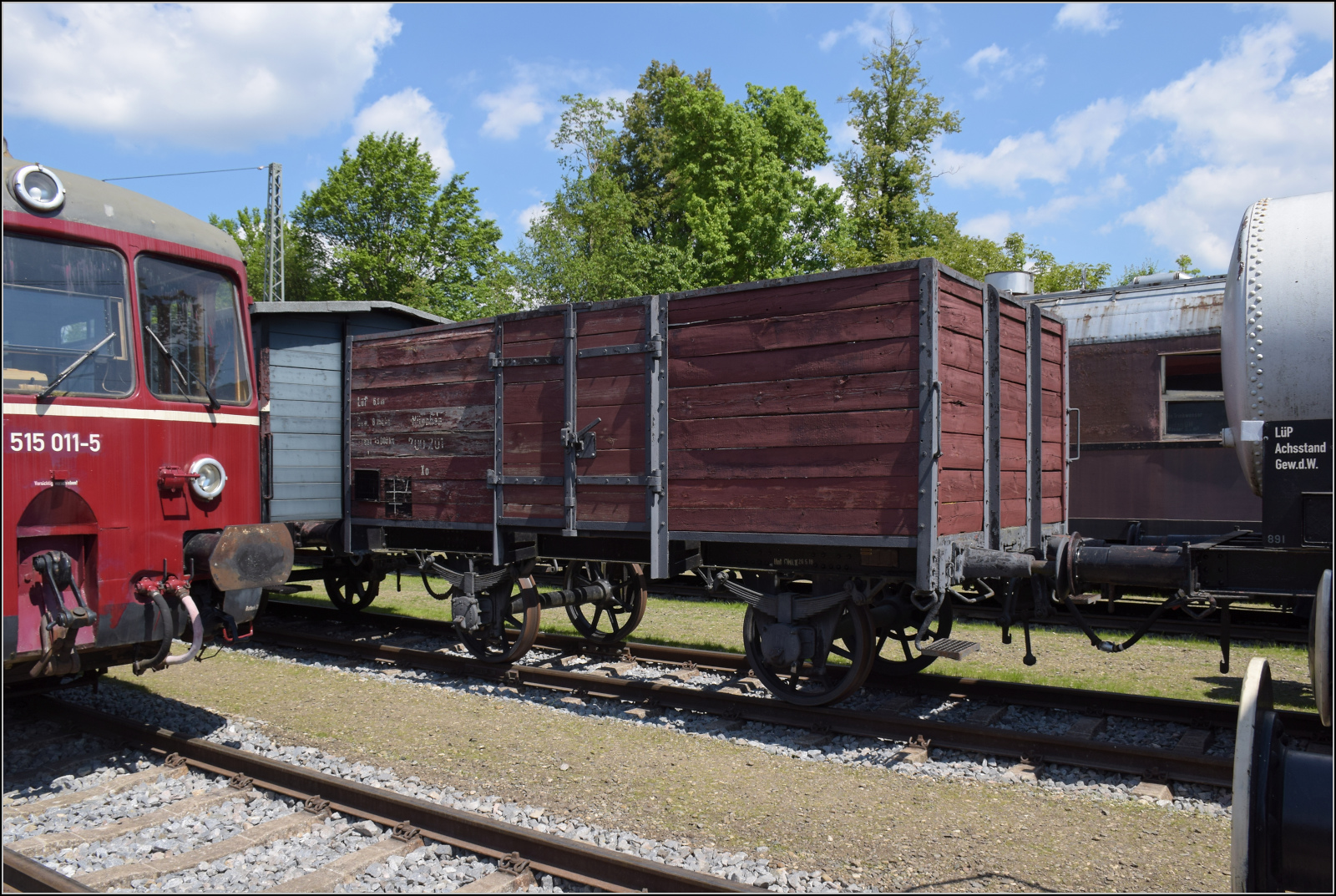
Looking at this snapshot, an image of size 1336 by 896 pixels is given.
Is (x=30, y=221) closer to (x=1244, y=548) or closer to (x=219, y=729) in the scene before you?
(x=219, y=729)

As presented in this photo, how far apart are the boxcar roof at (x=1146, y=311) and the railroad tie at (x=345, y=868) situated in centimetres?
872

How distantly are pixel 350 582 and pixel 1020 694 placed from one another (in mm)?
8002

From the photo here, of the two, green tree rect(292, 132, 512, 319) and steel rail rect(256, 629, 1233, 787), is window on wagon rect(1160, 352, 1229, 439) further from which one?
green tree rect(292, 132, 512, 319)

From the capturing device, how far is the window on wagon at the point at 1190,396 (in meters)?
10.2

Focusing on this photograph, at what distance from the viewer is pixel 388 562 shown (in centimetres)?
1059

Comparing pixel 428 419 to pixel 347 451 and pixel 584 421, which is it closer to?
pixel 347 451

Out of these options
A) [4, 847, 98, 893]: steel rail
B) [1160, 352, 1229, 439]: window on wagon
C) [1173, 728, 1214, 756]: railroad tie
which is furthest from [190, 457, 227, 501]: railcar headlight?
[1160, 352, 1229, 439]: window on wagon

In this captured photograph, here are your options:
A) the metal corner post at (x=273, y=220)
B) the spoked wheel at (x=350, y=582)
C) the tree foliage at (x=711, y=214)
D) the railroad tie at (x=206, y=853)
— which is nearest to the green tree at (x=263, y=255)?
the metal corner post at (x=273, y=220)

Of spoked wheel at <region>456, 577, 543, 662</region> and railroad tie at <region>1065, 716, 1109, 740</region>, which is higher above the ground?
spoked wheel at <region>456, 577, 543, 662</region>

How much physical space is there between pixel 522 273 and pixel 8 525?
24.7m

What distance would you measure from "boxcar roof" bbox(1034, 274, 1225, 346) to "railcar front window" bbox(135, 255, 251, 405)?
28.0 ft

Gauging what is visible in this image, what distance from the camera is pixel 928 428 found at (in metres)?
5.87

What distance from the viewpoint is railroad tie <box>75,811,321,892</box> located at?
14.0 ft

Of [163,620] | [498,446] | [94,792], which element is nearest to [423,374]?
[498,446]
